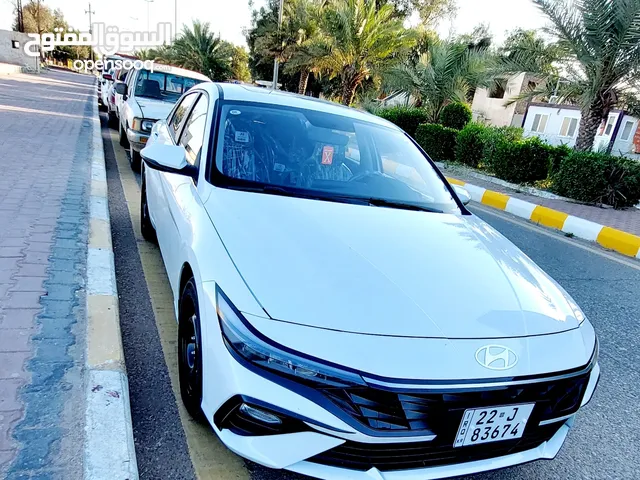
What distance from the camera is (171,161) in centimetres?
265

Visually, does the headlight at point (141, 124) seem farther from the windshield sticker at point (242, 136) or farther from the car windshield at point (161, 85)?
the windshield sticker at point (242, 136)

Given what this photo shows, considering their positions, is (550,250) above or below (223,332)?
below

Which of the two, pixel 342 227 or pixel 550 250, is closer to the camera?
pixel 342 227

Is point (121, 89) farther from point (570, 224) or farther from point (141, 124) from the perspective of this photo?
point (570, 224)

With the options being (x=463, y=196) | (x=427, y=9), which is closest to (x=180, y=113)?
(x=463, y=196)

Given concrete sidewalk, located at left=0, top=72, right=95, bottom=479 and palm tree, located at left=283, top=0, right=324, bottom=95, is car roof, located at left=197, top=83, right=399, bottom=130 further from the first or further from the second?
palm tree, located at left=283, top=0, right=324, bottom=95

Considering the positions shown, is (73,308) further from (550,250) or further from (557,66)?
(557,66)

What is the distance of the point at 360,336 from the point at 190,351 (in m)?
0.98

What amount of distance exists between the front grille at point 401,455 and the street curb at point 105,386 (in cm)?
Answer: 78

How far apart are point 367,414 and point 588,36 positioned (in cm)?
1014

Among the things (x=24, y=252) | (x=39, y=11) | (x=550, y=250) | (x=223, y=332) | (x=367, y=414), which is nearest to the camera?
(x=367, y=414)

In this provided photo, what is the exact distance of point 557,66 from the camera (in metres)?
9.89

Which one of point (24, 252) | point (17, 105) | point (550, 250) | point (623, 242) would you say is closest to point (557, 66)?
point (623, 242)

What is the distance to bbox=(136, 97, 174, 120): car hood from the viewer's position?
7001 millimetres
